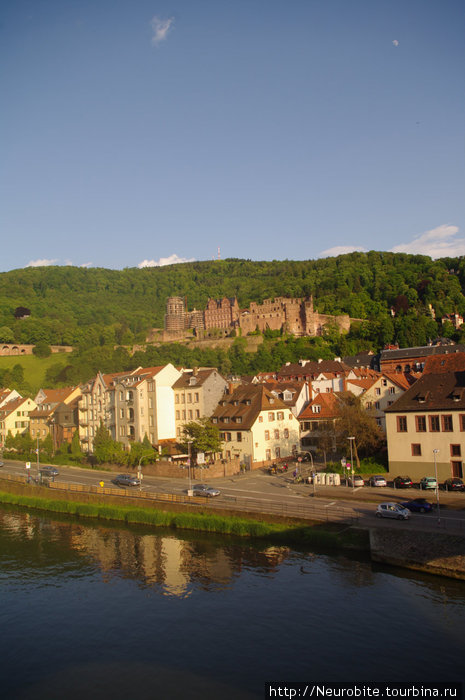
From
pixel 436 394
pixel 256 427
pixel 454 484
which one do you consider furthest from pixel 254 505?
pixel 256 427

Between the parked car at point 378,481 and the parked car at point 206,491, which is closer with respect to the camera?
the parked car at point 378,481

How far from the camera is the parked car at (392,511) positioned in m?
35.0

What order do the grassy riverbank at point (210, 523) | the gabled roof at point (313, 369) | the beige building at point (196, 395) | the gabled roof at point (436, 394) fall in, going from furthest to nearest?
1. the gabled roof at point (313, 369)
2. the beige building at point (196, 395)
3. the gabled roof at point (436, 394)
4. the grassy riverbank at point (210, 523)

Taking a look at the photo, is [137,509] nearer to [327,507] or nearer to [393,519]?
[327,507]

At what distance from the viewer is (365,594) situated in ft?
89.9

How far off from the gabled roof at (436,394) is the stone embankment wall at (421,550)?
1755 centimetres

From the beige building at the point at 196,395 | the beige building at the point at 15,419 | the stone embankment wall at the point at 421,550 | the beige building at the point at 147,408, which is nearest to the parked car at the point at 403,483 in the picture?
the stone embankment wall at the point at 421,550

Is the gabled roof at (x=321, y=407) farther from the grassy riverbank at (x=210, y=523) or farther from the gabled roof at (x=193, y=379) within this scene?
the grassy riverbank at (x=210, y=523)

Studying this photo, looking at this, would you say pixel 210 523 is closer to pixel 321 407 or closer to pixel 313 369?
pixel 321 407

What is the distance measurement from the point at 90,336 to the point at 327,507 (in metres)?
168

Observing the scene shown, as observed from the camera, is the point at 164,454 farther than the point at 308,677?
Yes

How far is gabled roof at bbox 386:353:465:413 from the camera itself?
4653cm

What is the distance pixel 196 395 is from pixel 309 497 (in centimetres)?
2868

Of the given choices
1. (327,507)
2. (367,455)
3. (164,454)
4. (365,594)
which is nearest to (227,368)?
(164,454)
